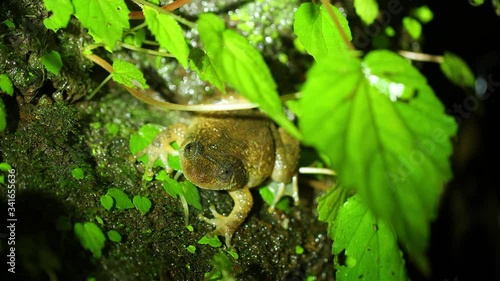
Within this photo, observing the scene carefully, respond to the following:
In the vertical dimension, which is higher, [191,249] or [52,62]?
[52,62]

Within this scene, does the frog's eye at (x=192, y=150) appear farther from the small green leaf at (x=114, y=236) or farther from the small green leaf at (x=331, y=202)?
the small green leaf at (x=331, y=202)

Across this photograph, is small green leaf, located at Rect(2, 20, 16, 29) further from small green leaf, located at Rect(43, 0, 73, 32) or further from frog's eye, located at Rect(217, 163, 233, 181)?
frog's eye, located at Rect(217, 163, 233, 181)

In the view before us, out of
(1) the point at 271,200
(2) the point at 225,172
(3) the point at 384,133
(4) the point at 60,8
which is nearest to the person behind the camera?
(3) the point at 384,133

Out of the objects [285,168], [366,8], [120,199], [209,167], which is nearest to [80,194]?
[120,199]

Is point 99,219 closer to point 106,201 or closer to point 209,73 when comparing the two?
point 106,201

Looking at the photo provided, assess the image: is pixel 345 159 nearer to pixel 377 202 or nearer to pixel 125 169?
pixel 377 202

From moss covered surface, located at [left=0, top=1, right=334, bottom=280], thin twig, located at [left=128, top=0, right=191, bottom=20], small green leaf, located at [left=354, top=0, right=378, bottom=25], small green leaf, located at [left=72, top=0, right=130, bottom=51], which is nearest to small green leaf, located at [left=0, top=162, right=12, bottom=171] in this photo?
moss covered surface, located at [left=0, top=1, right=334, bottom=280]
